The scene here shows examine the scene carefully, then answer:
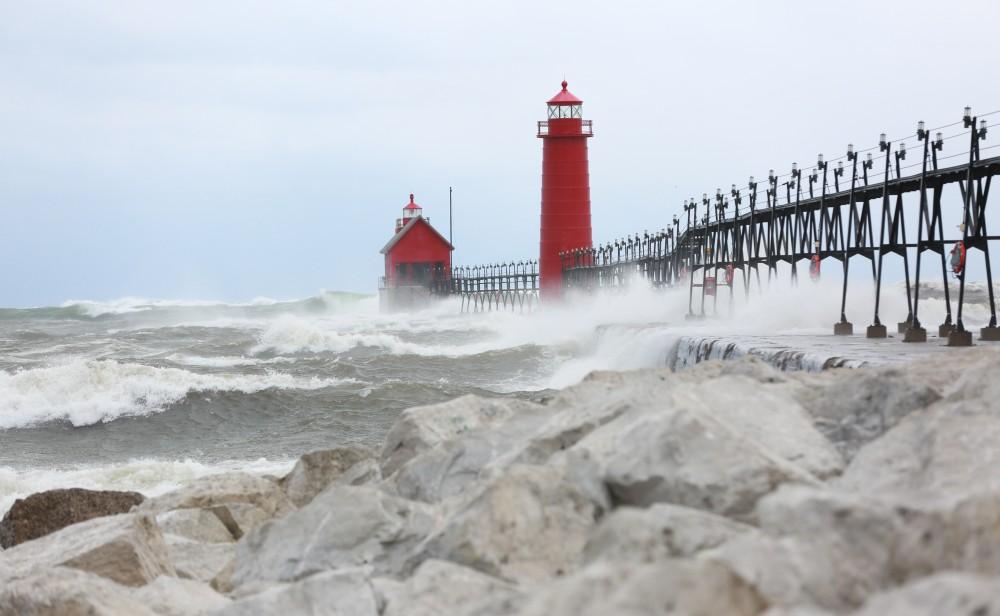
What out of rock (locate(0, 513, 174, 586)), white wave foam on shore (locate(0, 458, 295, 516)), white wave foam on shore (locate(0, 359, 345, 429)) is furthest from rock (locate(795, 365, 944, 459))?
white wave foam on shore (locate(0, 359, 345, 429))

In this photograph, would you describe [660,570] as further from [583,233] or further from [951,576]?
[583,233]

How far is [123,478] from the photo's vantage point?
11953 mm

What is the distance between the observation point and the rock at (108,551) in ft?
18.1

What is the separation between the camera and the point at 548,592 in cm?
278

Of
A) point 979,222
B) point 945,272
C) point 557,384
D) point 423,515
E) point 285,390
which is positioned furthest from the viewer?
point 557,384

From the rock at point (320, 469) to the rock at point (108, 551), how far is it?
1.78 metres

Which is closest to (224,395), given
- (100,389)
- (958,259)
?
(100,389)

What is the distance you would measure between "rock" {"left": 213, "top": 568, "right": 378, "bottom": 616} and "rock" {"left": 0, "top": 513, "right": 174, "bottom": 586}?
1.52m

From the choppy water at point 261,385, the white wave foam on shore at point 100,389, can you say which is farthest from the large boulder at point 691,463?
the white wave foam on shore at point 100,389

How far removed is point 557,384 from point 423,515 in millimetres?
17904

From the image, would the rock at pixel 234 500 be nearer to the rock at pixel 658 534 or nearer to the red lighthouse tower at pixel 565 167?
the rock at pixel 658 534

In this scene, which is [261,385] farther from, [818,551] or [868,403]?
[818,551]

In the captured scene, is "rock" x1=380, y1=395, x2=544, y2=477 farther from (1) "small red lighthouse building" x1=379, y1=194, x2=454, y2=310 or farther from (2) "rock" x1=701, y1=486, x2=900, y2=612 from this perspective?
(1) "small red lighthouse building" x1=379, y1=194, x2=454, y2=310

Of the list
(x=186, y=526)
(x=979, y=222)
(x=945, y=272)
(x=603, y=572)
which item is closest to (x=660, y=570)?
(x=603, y=572)
